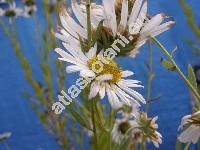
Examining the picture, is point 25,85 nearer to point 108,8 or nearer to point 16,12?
point 16,12

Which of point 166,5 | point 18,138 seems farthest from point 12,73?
point 166,5

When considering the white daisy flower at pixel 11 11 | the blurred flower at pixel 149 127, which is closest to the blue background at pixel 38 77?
the white daisy flower at pixel 11 11

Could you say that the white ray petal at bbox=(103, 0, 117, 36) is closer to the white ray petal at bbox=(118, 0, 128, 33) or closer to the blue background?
the white ray petal at bbox=(118, 0, 128, 33)

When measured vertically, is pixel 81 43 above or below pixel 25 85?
above

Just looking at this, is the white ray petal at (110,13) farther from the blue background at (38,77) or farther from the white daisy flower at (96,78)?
the blue background at (38,77)

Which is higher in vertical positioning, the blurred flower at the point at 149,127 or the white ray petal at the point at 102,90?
the white ray petal at the point at 102,90

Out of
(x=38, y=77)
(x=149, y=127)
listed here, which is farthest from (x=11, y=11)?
(x=149, y=127)
